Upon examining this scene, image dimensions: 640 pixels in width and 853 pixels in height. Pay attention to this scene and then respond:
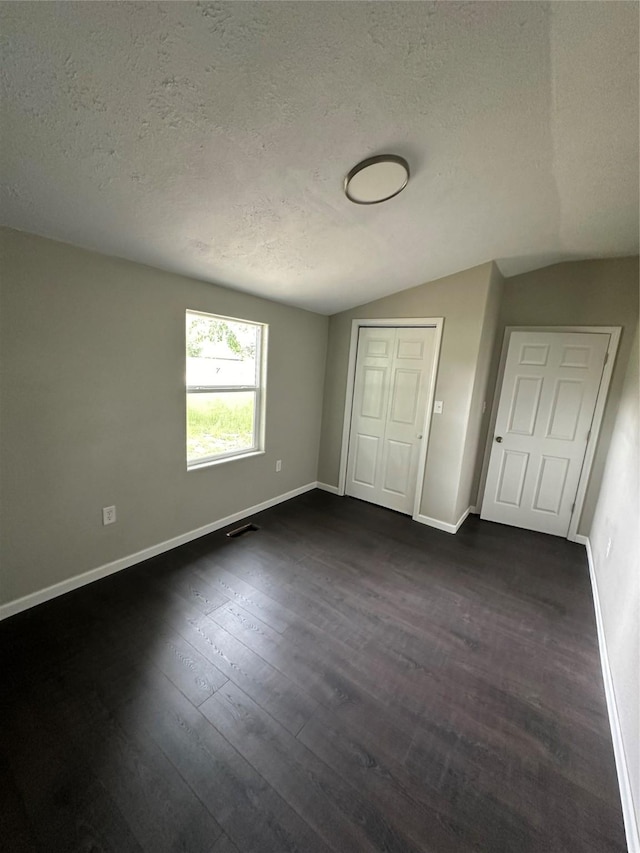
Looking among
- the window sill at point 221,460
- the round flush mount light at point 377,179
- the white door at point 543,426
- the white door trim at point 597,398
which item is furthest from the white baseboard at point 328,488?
the round flush mount light at point 377,179

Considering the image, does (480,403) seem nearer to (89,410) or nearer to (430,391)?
(430,391)

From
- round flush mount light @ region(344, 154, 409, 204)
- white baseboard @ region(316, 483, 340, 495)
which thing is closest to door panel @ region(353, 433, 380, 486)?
white baseboard @ region(316, 483, 340, 495)

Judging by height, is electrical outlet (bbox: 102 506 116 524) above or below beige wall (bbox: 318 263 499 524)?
below

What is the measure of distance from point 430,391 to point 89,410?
8.70 feet

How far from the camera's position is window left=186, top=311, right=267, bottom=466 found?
98.3 inches

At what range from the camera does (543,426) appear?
307 centimetres

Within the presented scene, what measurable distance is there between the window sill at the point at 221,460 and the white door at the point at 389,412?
1151mm

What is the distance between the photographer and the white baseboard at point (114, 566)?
5.90ft

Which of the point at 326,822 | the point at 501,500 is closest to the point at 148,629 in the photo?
the point at 326,822

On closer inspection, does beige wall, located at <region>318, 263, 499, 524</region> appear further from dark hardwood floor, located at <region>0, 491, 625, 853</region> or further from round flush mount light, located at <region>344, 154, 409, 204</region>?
round flush mount light, located at <region>344, 154, 409, 204</region>

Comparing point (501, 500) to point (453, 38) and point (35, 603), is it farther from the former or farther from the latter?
point (35, 603)

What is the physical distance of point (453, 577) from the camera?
237 centimetres

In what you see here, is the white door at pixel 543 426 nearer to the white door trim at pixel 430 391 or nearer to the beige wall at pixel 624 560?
the beige wall at pixel 624 560

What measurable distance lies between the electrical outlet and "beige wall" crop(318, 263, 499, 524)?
259cm
